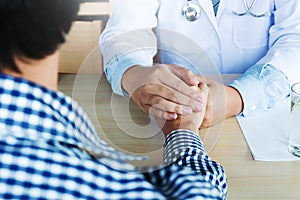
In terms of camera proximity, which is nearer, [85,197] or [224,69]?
[85,197]

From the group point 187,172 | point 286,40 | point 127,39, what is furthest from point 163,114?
point 286,40

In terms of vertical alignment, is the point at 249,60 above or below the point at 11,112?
below

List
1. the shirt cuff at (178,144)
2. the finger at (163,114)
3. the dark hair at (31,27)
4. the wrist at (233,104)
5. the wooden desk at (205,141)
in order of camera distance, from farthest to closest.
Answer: the wrist at (233,104) → the finger at (163,114) → the shirt cuff at (178,144) → the wooden desk at (205,141) → the dark hair at (31,27)

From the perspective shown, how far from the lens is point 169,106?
634 millimetres

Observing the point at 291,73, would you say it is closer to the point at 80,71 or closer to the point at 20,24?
the point at 80,71

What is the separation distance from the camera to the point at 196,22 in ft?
3.39

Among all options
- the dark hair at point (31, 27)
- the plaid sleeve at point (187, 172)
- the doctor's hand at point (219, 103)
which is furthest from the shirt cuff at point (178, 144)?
the dark hair at point (31, 27)

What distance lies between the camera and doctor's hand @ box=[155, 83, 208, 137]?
0.62 m

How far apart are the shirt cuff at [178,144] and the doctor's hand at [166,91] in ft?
0.13

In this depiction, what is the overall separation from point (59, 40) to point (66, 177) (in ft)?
0.30

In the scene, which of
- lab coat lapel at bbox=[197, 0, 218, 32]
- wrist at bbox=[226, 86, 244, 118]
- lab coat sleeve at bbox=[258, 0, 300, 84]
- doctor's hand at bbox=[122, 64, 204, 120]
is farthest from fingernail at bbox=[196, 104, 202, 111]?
lab coat lapel at bbox=[197, 0, 218, 32]

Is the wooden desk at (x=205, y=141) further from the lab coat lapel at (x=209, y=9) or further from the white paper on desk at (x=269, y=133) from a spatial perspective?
the lab coat lapel at (x=209, y=9)

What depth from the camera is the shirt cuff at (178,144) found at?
1.71 ft

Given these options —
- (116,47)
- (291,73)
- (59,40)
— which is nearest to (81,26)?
(59,40)
